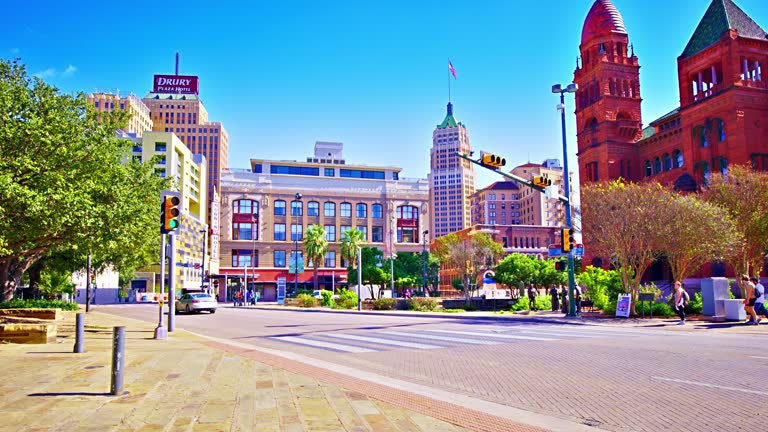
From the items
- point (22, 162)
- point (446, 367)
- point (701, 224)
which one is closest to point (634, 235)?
point (701, 224)

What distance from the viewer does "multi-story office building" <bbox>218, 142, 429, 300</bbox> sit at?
83.1 meters

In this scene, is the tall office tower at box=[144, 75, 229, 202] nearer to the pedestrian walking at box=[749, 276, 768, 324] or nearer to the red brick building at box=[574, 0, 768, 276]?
the red brick building at box=[574, 0, 768, 276]

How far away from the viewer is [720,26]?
52.7m

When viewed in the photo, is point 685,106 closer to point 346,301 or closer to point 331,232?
point 346,301

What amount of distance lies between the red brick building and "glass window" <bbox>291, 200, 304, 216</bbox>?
1637 inches

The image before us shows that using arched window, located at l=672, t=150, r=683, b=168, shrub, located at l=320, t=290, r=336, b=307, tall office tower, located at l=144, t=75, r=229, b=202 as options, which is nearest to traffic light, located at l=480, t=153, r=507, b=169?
shrub, located at l=320, t=290, r=336, b=307

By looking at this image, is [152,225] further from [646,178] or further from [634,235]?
[646,178]

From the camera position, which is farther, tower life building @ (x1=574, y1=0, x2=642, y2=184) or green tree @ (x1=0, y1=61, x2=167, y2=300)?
tower life building @ (x1=574, y1=0, x2=642, y2=184)

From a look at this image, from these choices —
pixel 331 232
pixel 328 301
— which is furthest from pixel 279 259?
pixel 328 301

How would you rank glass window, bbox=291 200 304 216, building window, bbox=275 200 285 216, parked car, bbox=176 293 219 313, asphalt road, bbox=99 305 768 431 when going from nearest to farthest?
asphalt road, bbox=99 305 768 431 < parked car, bbox=176 293 219 313 < building window, bbox=275 200 285 216 < glass window, bbox=291 200 304 216

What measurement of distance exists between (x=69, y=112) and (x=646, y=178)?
55.7 meters

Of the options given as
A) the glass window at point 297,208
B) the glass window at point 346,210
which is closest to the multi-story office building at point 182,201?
the glass window at point 297,208

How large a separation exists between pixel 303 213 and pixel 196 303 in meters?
54.1

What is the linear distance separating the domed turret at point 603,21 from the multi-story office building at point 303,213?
36.2 meters
